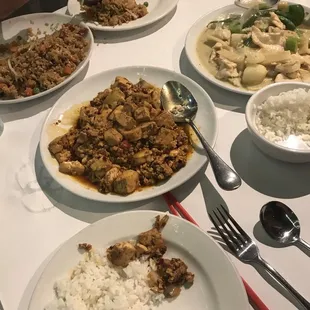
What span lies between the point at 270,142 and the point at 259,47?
0.64 meters

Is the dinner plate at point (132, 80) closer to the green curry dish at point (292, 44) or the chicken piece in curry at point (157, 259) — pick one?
the chicken piece in curry at point (157, 259)

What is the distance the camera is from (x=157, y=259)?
→ 4.20 feet

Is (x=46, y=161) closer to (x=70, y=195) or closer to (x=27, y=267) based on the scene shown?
(x=70, y=195)

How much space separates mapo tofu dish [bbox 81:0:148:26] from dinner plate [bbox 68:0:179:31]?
30 mm

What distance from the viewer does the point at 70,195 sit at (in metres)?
1.54

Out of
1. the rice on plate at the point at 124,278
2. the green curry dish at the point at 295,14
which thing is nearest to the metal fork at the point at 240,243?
the rice on plate at the point at 124,278

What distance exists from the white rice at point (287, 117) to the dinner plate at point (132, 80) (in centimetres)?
20

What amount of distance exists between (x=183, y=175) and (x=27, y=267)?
579mm

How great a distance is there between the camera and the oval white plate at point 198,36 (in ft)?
5.85

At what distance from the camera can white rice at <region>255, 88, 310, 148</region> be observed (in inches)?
58.7

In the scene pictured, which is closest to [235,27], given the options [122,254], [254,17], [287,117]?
[254,17]

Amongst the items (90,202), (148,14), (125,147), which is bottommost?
(90,202)

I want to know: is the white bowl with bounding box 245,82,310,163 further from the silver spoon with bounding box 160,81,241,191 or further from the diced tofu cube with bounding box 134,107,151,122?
the diced tofu cube with bounding box 134,107,151,122

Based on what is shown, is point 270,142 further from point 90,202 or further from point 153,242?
point 90,202
